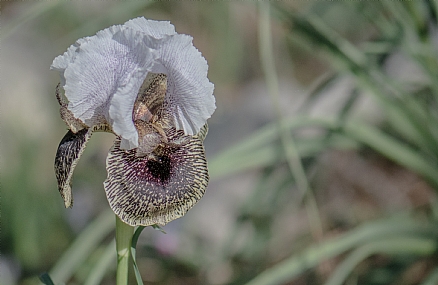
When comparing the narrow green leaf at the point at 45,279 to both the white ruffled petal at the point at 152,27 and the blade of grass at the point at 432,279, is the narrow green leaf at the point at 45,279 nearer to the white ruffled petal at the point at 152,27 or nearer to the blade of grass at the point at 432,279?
the white ruffled petal at the point at 152,27

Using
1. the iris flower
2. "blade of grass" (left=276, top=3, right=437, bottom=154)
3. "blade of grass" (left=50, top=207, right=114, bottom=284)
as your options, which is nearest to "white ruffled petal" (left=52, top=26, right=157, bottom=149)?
the iris flower

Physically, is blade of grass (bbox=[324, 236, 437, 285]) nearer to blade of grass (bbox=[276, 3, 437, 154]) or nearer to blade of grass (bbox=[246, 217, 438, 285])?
blade of grass (bbox=[246, 217, 438, 285])

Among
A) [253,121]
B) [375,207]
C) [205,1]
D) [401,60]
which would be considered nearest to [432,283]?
[375,207]

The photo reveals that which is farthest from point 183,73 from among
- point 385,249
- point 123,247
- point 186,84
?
point 385,249

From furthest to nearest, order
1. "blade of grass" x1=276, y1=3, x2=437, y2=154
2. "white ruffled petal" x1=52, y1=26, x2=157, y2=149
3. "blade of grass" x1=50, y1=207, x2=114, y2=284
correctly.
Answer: "blade of grass" x1=276, y1=3, x2=437, y2=154 < "blade of grass" x1=50, y1=207, x2=114, y2=284 < "white ruffled petal" x1=52, y1=26, x2=157, y2=149

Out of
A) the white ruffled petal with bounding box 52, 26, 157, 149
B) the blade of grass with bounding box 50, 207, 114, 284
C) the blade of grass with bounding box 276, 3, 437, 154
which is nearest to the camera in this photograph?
the white ruffled petal with bounding box 52, 26, 157, 149

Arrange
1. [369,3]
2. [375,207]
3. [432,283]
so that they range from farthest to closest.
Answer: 1. [375,207]
2. [369,3]
3. [432,283]

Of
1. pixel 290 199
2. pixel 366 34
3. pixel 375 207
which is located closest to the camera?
pixel 290 199

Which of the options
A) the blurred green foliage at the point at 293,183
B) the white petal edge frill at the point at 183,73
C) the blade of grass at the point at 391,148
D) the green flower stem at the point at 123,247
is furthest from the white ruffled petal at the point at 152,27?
the blade of grass at the point at 391,148

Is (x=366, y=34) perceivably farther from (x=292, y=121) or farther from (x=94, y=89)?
(x=94, y=89)

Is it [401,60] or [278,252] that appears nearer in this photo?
[278,252]
